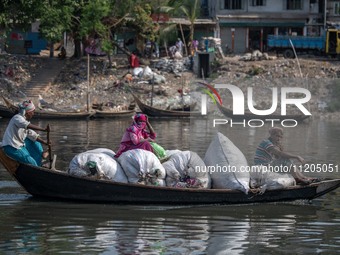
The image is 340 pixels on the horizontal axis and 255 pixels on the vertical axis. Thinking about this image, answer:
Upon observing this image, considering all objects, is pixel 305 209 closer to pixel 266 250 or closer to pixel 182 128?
pixel 266 250

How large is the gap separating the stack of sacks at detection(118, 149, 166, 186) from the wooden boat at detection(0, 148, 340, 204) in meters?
0.16

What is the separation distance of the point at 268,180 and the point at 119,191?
2.13 metres

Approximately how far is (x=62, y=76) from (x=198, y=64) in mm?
7521

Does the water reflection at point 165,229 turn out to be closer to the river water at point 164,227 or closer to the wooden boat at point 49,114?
the river water at point 164,227

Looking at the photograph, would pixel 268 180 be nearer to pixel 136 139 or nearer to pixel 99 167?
pixel 136 139

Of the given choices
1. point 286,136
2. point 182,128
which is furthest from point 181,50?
point 286,136

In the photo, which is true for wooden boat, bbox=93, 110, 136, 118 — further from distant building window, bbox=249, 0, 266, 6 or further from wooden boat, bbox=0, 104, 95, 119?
distant building window, bbox=249, 0, 266, 6

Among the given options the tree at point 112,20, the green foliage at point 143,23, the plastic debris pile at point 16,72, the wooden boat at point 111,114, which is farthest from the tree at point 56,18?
the wooden boat at point 111,114

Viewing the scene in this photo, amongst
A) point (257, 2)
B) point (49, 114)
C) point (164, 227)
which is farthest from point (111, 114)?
point (164, 227)

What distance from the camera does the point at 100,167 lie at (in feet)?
20.9

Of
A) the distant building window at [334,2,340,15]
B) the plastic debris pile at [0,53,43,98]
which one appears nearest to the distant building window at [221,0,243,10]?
the distant building window at [334,2,340,15]

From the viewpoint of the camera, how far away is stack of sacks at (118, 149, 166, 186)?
6340 millimetres

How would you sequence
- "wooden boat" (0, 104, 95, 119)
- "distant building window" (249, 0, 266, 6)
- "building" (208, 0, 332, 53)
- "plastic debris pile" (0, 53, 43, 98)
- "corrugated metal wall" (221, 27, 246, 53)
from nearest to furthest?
"wooden boat" (0, 104, 95, 119), "plastic debris pile" (0, 53, 43, 98), "building" (208, 0, 332, 53), "distant building window" (249, 0, 266, 6), "corrugated metal wall" (221, 27, 246, 53)

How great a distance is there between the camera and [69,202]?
6.53 meters
